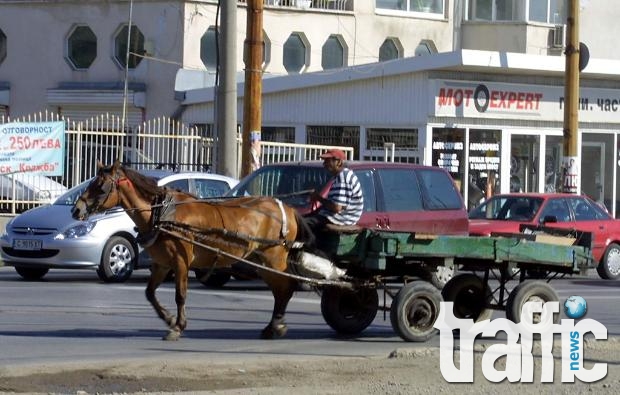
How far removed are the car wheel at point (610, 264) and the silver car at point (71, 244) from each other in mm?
8610

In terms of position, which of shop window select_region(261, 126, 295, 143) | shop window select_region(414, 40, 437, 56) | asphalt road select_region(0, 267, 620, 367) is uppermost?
shop window select_region(414, 40, 437, 56)

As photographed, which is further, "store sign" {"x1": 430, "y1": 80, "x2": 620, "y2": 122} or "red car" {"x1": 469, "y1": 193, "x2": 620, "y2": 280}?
"store sign" {"x1": 430, "y1": 80, "x2": 620, "y2": 122}

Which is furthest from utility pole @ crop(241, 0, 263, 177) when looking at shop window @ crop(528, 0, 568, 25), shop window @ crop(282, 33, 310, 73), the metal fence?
shop window @ crop(528, 0, 568, 25)

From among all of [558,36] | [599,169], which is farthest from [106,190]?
[558,36]

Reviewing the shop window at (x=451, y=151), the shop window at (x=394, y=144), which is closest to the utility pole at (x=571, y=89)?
the shop window at (x=451, y=151)

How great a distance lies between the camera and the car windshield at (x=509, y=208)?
24.0 meters

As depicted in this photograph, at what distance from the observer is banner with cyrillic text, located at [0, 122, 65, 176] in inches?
1061

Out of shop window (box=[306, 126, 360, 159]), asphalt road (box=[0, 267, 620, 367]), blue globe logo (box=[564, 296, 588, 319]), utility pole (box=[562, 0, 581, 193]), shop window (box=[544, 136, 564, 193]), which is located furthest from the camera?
shop window (box=[544, 136, 564, 193])

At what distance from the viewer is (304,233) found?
1369 centimetres

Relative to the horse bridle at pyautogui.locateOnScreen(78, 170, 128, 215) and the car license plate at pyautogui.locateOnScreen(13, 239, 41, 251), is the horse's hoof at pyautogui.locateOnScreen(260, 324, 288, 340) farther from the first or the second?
the car license plate at pyautogui.locateOnScreen(13, 239, 41, 251)

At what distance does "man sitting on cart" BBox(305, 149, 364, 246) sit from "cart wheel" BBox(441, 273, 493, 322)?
1.43 metres

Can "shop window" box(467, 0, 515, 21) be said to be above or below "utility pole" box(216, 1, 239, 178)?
above

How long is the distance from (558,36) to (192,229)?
30.3 metres

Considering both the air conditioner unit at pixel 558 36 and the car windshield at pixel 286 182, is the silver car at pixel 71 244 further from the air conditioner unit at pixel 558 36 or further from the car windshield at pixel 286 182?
the air conditioner unit at pixel 558 36
